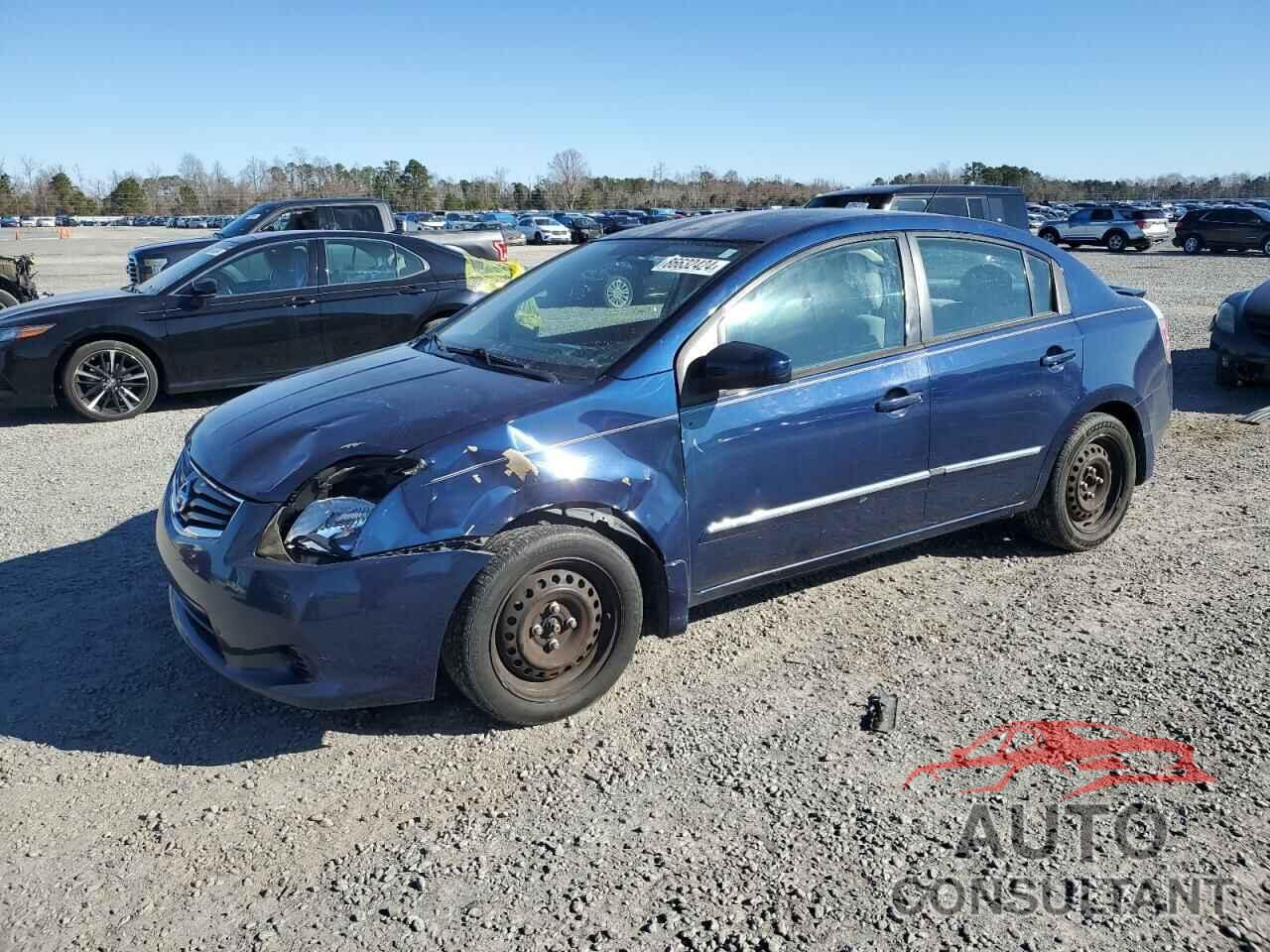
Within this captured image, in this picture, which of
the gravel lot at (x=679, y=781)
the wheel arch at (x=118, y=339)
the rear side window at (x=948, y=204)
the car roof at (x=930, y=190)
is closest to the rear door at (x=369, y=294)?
the wheel arch at (x=118, y=339)

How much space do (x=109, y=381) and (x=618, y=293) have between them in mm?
5919

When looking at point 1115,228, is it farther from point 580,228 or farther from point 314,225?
point 314,225

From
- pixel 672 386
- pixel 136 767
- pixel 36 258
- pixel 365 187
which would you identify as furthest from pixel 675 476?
pixel 365 187

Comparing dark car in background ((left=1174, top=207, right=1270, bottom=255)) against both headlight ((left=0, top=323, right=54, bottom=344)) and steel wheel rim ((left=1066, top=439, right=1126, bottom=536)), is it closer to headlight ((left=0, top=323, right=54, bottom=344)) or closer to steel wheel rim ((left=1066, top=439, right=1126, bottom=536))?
steel wheel rim ((left=1066, top=439, right=1126, bottom=536))

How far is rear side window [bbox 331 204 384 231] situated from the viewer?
14180 millimetres

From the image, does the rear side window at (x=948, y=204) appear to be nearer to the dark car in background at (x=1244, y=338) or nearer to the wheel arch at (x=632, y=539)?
the dark car in background at (x=1244, y=338)

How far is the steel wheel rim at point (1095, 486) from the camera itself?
16.2 ft

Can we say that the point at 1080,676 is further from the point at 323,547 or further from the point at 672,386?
the point at 323,547

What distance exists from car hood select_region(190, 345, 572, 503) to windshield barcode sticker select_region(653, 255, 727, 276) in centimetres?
82

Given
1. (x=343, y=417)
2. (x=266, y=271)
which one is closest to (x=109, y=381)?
(x=266, y=271)

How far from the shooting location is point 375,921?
8.35ft

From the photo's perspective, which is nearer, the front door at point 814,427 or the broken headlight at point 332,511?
the broken headlight at point 332,511

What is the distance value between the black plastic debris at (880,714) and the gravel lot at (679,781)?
1.9 inches

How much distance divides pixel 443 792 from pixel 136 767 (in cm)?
105
